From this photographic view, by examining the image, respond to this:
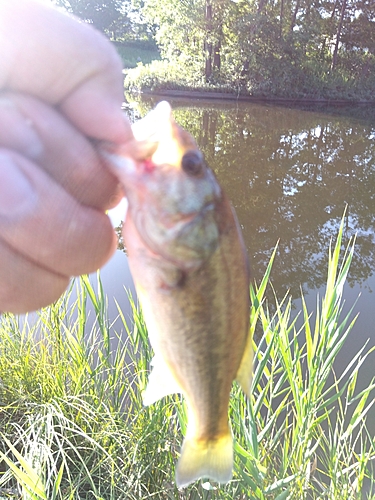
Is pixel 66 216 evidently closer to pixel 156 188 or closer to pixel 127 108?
pixel 156 188

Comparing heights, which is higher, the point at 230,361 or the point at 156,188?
the point at 156,188

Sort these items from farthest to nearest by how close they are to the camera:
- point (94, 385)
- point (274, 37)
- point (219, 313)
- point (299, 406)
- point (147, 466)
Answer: point (274, 37)
point (94, 385)
point (147, 466)
point (299, 406)
point (219, 313)

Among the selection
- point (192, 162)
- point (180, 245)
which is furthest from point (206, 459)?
point (192, 162)

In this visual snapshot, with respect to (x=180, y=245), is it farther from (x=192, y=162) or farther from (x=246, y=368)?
(x=246, y=368)

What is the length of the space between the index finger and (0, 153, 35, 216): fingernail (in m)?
A: 0.21

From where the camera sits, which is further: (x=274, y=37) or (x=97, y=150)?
(x=274, y=37)

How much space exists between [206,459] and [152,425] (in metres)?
1.03

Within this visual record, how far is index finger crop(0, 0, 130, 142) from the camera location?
103 centimetres

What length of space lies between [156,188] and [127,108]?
1890cm

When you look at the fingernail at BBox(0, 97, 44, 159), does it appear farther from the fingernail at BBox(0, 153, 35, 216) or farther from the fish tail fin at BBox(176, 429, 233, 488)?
the fish tail fin at BBox(176, 429, 233, 488)

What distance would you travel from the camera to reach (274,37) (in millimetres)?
22703

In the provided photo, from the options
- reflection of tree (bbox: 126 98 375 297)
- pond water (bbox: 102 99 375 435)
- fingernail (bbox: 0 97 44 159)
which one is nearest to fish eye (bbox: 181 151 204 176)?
fingernail (bbox: 0 97 44 159)

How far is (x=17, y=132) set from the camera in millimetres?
1009

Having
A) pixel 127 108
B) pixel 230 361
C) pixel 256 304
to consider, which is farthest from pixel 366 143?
pixel 230 361
